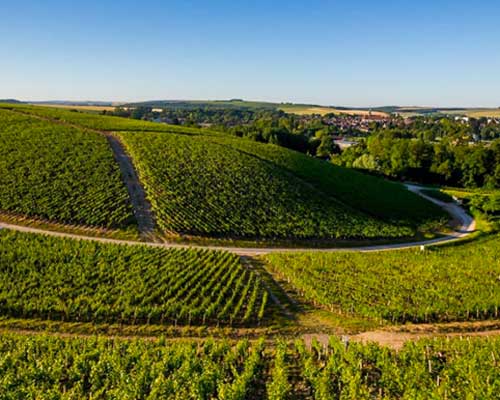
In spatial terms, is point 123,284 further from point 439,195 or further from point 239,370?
point 439,195

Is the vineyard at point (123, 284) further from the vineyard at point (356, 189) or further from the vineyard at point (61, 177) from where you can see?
the vineyard at point (356, 189)

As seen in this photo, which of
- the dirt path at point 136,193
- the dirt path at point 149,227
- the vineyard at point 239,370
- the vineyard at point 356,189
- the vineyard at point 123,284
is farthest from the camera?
the vineyard at point 356,189

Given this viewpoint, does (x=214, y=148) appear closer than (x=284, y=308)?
No

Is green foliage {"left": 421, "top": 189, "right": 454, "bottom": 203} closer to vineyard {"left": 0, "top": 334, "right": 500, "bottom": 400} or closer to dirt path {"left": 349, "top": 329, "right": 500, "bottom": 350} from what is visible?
dirt path {"left": 349, "top": 329, "right": 500, "bottom": 350}

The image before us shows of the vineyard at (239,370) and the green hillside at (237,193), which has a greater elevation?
the green hillside at (237,193)

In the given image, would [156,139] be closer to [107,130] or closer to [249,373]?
[107,130]

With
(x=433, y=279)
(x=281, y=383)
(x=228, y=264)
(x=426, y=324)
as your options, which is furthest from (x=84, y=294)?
(x=433, y=279)

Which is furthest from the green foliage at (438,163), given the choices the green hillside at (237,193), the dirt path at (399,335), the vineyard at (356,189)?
the dirt path at (399,335)
